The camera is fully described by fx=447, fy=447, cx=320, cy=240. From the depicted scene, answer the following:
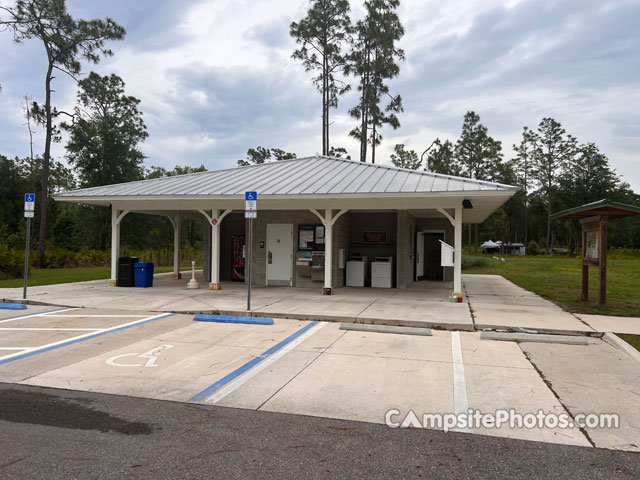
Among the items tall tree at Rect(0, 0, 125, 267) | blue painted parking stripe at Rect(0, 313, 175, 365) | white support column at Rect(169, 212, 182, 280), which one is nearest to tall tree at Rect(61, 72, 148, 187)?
tall tree at Rect(0, 0, 125, 267)

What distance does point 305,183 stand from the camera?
13.5 metres

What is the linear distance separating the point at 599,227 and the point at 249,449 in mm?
10286

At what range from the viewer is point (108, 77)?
36.1 meters

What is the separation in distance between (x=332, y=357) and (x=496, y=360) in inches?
91.7

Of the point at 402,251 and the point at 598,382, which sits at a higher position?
the point at 402,251

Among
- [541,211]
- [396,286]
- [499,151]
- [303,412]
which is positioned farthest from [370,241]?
[541,211]

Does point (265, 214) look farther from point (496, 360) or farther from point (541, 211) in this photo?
point (541, 211)

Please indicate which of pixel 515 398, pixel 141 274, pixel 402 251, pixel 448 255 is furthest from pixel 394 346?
pixel 141 274

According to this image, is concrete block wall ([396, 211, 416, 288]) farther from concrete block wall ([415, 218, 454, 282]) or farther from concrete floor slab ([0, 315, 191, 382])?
concrete floor slab ([0, 315, 191, 382])

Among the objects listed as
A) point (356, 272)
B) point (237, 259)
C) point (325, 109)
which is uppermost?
point (325, 109)

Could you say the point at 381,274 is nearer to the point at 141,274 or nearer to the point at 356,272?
the point at 356,272

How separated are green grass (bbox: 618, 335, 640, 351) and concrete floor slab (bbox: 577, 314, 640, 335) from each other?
10.9 inches

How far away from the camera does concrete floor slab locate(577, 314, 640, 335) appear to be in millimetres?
8234

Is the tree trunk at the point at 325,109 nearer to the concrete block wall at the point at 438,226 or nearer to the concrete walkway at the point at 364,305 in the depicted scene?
the concrete block wall at the point at 438,226
